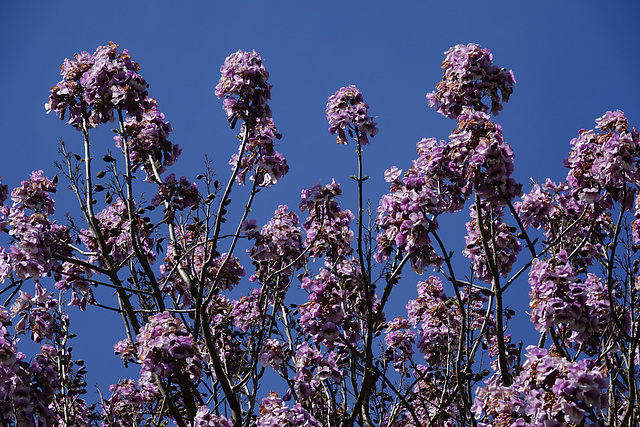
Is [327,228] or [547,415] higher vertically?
[327,228]

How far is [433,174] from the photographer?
5516 millimetres

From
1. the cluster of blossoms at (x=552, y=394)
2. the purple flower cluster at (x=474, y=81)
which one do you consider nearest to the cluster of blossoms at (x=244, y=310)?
the purple flower cluster at (x=474, y=81)

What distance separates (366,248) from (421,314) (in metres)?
2.50

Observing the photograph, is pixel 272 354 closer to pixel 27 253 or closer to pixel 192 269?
pixel 192 269

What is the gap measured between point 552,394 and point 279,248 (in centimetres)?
365

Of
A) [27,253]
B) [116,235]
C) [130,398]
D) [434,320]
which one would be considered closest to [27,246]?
[27,253]

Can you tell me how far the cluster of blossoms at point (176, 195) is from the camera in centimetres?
681

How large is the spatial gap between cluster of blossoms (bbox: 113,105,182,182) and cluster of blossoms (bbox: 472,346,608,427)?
3993 millimetres

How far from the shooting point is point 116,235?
7.17 metres

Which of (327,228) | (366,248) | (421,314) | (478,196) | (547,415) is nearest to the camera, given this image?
(547,415)

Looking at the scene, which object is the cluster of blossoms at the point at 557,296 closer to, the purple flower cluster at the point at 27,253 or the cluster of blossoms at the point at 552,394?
the cluster of blossoms at the point at 552,394

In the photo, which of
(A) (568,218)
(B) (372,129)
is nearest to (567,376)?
(A) (568,218)

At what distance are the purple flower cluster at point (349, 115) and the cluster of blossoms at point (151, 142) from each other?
1.66 metres

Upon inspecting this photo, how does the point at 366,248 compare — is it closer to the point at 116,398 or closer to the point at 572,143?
the point at 572,143
